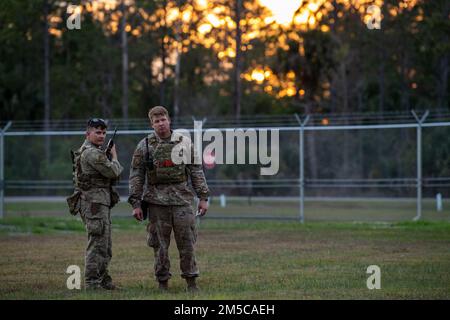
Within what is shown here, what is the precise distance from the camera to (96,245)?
35.6 feet

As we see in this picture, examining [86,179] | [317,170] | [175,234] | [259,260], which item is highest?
[86,179]

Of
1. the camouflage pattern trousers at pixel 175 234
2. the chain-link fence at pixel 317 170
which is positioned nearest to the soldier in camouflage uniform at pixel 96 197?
the camouflage pattern trousers at pixel 175 234

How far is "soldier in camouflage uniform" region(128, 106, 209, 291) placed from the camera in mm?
10516

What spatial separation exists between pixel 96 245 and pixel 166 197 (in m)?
1.06

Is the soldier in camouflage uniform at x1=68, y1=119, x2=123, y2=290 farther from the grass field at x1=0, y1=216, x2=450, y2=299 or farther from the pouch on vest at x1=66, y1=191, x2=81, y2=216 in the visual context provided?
the grass field at x1=0, y1=216, x2=450, y2=299

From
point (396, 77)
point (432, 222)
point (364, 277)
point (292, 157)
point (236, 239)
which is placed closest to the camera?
point (364, 277)

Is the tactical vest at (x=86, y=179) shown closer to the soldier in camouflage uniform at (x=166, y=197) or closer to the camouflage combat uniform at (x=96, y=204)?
the camouflage combat uniform at (x=96, y=204)

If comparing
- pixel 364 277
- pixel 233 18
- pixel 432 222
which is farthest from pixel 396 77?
pixel 364 277

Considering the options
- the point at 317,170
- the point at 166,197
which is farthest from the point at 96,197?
the point at 317,170

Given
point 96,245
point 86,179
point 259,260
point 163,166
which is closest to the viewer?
point 163,166

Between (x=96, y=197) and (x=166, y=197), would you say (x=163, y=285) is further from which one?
(x=96, y=197)

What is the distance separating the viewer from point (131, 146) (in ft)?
108

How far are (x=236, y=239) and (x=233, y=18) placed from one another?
30.1 m
